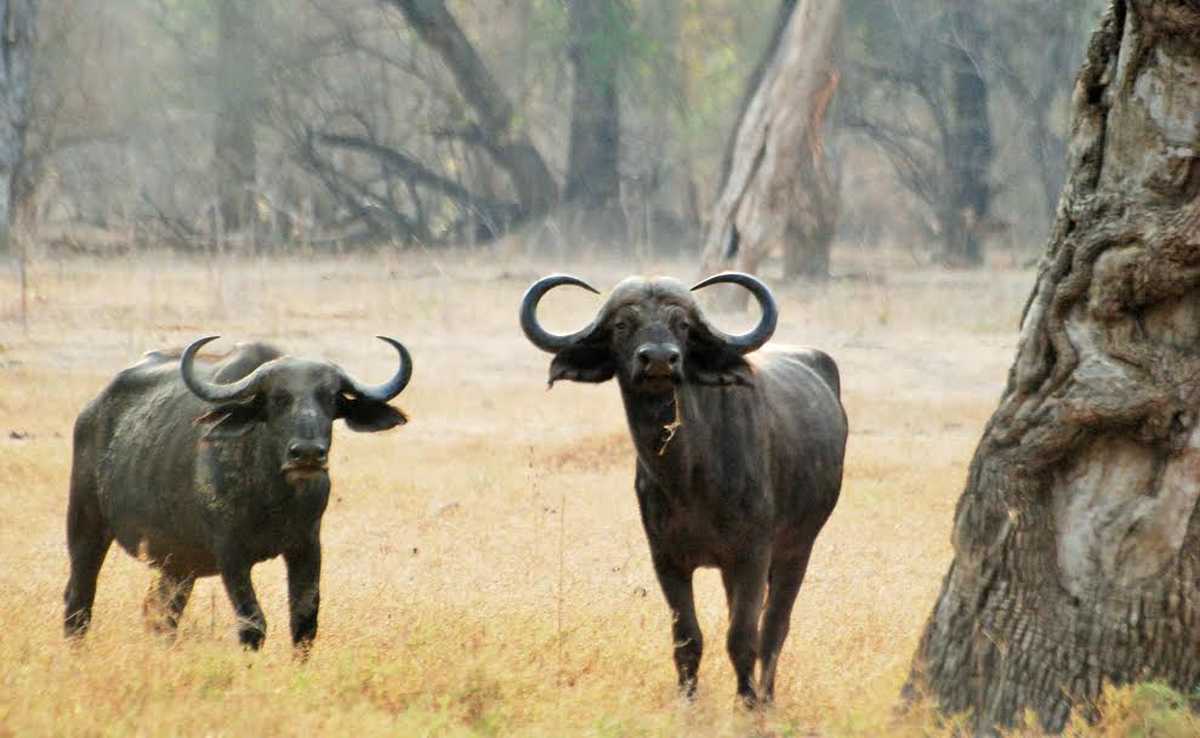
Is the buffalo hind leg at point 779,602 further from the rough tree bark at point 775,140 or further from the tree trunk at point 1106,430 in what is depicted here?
the rough tree bark at point 775,140

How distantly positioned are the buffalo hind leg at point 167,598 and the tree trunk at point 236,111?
73.0 feet

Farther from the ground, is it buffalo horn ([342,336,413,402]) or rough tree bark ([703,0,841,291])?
rough tree bark ([703,0,841,291])

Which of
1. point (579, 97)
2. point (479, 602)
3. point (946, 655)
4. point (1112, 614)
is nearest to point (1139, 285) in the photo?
point (1112, 614)

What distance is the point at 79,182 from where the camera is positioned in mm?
33844

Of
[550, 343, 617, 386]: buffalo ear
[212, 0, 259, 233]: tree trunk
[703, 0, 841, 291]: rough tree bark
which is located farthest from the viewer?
[212, 0, 259, 233]: tree trunk

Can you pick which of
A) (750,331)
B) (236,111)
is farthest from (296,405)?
(236,111)

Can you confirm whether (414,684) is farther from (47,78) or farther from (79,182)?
(79,182)

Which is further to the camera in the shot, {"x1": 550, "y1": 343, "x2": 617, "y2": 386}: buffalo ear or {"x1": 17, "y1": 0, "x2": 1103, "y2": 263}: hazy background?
{"x1": 17, "y1": 0, "x2": 1103, "y2": 263}: hazy background

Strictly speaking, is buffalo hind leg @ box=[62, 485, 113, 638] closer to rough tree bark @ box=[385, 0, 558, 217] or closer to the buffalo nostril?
the buffalo nostril

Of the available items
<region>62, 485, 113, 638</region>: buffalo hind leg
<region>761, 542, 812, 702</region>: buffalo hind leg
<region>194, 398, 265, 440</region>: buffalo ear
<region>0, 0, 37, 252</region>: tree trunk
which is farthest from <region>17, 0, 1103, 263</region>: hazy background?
<region>194, 398, 265, 440</region>: buffalo ear

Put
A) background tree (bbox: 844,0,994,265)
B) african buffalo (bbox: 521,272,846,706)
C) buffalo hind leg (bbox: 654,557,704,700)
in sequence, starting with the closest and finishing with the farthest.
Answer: african buffalo (bbox: 521,272,846,706) < buffalo hind leg (bbox: 654,557,704,700) < background tree (bbox: 844,0,994,265)

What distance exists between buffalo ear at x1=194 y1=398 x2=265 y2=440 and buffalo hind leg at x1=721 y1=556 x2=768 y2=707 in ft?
6.06

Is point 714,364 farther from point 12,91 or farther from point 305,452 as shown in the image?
point 12,91

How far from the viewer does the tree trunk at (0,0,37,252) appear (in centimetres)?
2458
